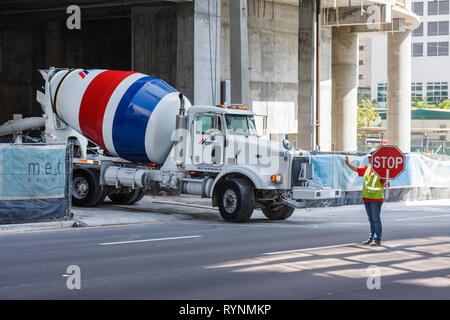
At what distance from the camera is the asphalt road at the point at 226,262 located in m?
9.48

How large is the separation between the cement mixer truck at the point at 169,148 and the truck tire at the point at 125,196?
714 mm

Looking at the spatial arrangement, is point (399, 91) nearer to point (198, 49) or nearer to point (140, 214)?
point (198, 49)

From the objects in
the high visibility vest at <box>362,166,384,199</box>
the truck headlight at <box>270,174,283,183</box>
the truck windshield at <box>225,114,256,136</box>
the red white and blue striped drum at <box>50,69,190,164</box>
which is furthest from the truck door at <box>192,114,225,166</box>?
the high visibility vest at <box>362,166,384,199</box>

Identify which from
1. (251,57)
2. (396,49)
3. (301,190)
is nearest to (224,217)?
(301,190)

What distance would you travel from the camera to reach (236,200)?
18250 millimetres

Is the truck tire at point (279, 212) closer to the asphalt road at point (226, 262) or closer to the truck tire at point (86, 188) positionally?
the asphalt road at point (226, 262)

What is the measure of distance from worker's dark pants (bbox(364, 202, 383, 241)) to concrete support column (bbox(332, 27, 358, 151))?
3839 cm

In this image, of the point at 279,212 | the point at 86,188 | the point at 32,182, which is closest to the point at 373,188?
the point at 279,212

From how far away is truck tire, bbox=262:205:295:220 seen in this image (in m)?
19.7

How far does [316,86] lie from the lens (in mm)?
31344

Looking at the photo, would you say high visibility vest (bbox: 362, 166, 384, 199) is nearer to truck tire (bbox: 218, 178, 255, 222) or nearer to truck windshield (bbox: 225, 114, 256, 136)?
truck tire (bbox: 218, 178, 255, 222)

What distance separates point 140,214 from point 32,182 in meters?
3.97
